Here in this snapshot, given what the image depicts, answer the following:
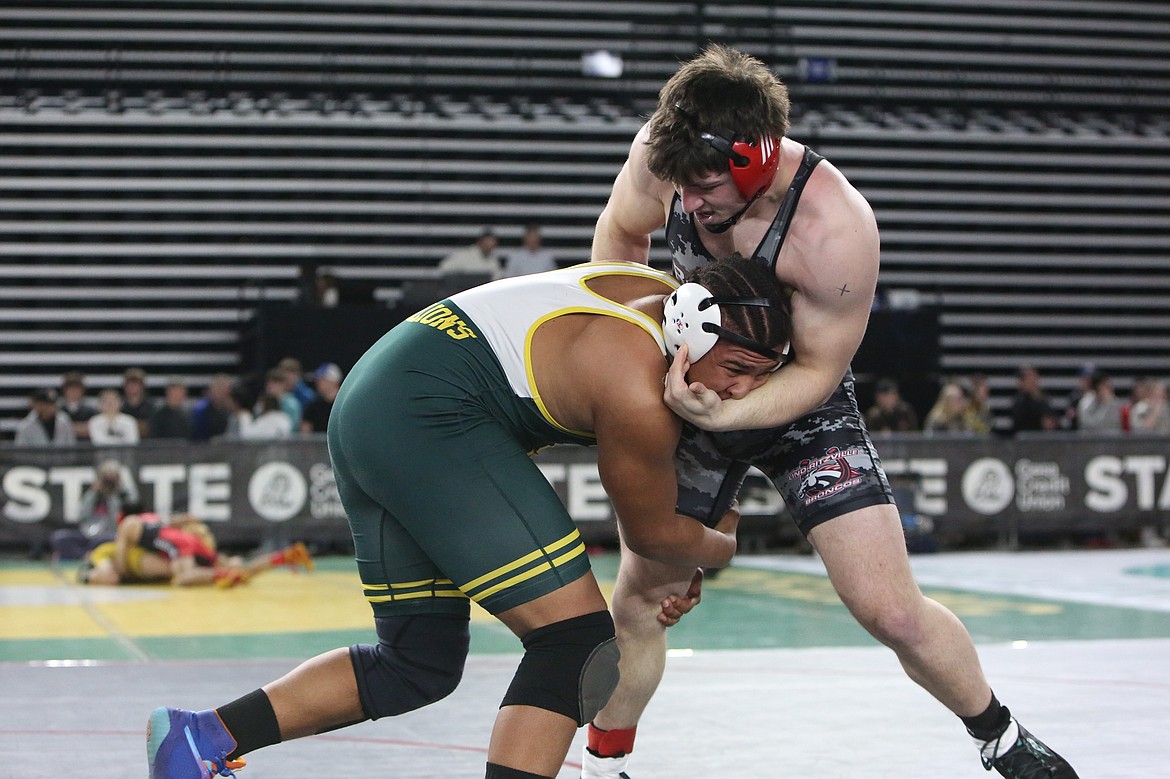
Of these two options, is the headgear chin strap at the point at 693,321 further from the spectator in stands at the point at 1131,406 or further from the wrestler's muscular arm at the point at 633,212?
the spectator in stands at the point at 1131,406

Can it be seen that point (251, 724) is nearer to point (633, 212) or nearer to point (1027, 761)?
point (633, 212)

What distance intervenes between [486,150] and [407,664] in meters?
12.2

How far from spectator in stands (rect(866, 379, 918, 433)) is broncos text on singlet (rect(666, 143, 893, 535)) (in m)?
8.31

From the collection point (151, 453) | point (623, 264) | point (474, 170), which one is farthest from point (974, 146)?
point (623, 264)

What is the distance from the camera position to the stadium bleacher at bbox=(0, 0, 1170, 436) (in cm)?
1397

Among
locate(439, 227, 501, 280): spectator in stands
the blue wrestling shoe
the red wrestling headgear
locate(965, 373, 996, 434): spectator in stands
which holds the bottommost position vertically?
locate(965, 373, 996, 434): spectator in stands

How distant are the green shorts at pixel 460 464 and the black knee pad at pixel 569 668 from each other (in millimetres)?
85

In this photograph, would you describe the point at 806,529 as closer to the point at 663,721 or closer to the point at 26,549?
the point at 663,721

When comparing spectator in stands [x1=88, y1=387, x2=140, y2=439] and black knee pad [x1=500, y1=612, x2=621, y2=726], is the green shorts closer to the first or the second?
black knee pad [x1=500, y1=612, x2=621, y2=726]

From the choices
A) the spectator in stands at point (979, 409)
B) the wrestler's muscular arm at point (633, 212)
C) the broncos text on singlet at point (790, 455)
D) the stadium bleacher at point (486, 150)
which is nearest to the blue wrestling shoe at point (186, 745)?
the broncos text on singlet at point (790, 455)

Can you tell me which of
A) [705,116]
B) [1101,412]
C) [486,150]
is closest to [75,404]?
[486,150]

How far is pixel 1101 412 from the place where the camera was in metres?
12.7

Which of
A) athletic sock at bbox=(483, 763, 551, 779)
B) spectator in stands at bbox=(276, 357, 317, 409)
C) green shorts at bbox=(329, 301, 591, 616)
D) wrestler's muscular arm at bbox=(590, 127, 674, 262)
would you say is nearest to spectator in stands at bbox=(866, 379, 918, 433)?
spectator in stands at bbox=(276, 357, 317, 409)

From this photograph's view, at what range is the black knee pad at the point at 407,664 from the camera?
2.91 m
